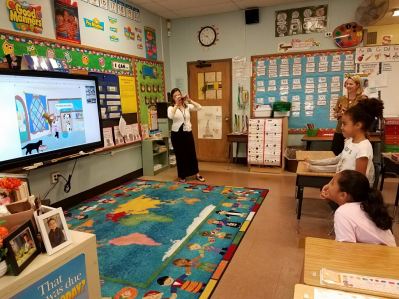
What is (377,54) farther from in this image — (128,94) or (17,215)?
(17,215)

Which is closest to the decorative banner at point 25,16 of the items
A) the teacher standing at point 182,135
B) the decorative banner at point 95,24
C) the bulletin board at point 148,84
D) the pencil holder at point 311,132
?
the decorative banner at point 95,24

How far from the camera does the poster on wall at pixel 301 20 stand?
474 centimetres

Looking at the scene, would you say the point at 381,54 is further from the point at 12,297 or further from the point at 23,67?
the point at 12,297

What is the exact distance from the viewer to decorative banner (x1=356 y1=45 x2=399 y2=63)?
175 inches

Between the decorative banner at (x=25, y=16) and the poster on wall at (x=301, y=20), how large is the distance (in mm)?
3694

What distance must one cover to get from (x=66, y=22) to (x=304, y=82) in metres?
3.79

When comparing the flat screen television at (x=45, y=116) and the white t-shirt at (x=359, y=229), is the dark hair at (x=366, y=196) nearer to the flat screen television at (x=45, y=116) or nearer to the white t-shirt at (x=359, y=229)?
the white t-shirt at (x=359, y=229)

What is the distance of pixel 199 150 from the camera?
19.7 ft

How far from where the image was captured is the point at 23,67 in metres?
2.79

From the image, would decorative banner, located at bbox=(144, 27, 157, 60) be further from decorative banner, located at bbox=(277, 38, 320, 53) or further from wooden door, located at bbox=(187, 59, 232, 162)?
decorative banner, located at bbox=(277, 38, 320, 53)

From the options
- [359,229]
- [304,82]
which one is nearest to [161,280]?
[359,229]

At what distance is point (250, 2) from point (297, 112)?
2.03m

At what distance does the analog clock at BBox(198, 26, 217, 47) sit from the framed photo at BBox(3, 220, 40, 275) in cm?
505

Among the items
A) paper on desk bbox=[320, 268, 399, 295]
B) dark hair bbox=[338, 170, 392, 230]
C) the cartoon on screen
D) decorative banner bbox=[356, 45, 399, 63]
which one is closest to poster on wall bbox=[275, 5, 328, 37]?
decorative banner bbox=[356, 45, 399, 63]
